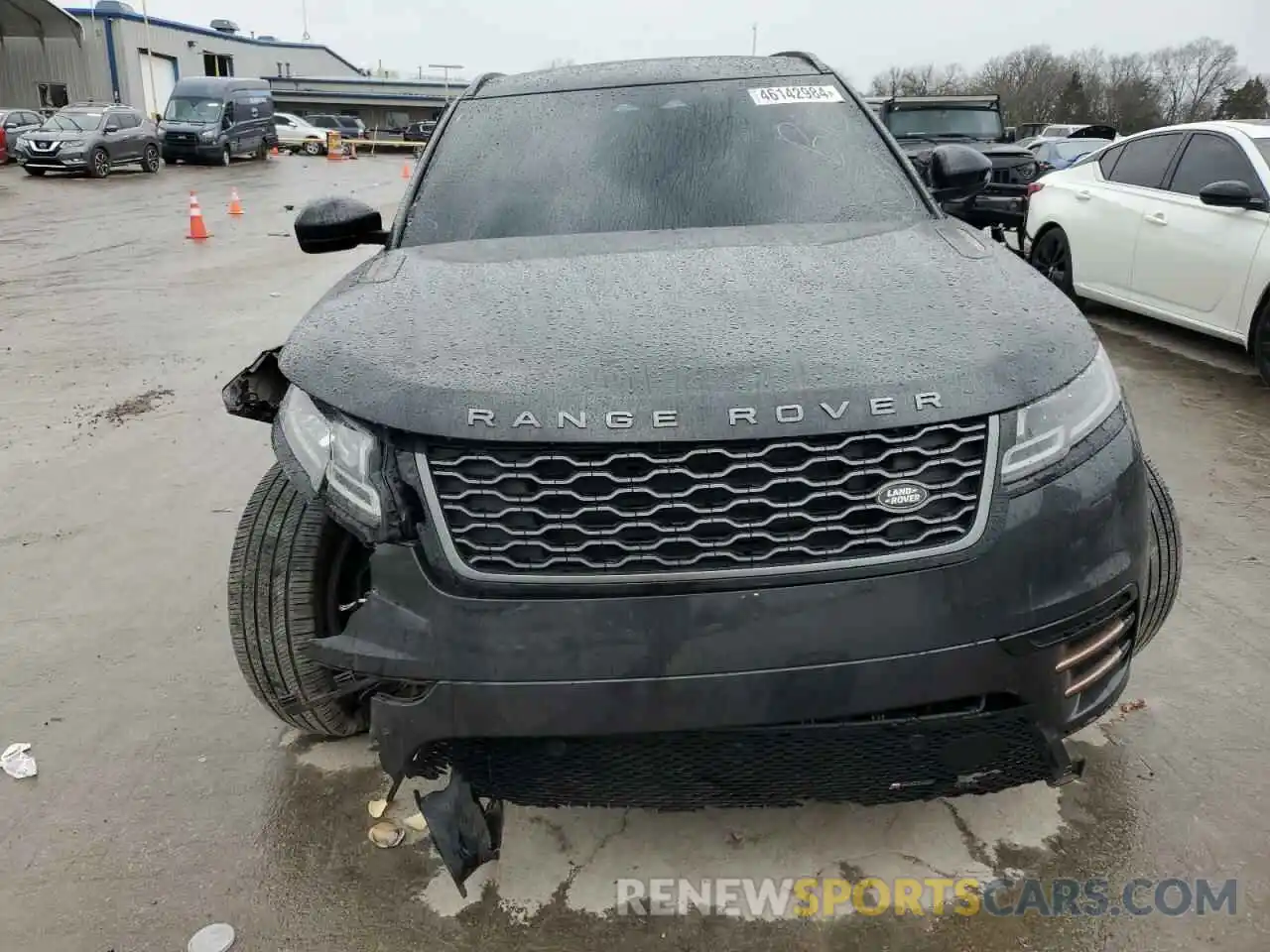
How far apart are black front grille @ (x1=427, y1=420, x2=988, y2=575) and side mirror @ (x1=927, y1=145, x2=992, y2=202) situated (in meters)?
1.99

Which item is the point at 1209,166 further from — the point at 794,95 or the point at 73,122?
the point at 73,122

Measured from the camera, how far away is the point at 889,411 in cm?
166

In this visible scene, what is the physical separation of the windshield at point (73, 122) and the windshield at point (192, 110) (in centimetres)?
419

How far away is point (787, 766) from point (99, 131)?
2617 centimetres

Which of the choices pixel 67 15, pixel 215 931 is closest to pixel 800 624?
pixel 215 931

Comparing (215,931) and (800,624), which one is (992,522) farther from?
(215,931)

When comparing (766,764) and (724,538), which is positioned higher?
(724,538)

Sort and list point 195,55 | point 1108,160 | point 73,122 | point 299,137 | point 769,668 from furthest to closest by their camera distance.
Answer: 1. point 195,55
2. point 299,137
3. point 73,122
4. point 1108,160
5. point 769,668

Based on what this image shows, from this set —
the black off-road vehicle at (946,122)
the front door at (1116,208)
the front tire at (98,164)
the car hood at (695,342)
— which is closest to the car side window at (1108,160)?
the front door at (1116,208)

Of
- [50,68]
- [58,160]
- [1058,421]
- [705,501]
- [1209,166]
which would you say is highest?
[50,68]

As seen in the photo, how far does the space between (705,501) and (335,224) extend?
78.8 inches

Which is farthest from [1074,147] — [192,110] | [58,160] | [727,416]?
[192,110]

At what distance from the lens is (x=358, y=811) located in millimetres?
2420

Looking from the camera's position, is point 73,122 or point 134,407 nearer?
point 134,407
